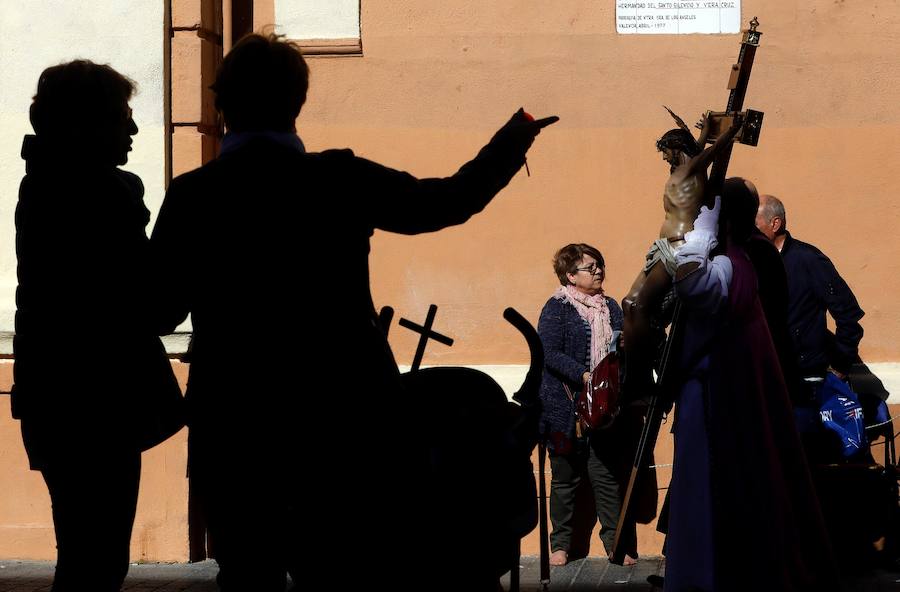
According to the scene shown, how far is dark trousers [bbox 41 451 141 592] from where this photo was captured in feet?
11.9

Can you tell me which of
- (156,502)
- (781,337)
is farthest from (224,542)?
(156,502)

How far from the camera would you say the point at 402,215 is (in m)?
3.12

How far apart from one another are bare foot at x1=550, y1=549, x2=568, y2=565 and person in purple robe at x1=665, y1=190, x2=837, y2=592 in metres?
2.27

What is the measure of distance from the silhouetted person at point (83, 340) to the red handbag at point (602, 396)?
8.18 feet

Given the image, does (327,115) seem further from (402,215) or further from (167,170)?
(402,215)

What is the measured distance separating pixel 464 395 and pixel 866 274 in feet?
14.5

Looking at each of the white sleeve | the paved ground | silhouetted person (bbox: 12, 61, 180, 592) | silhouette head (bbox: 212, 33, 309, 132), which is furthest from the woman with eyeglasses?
silhouette head (bbox: 212, 33, 309, 132)

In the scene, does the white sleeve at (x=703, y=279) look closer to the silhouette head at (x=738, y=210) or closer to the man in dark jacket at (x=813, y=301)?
the silhouette head at (x=738, y=210)

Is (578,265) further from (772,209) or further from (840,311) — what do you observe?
(840,311)

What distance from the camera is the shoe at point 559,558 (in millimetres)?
7164

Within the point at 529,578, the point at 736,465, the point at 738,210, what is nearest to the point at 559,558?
the point at 529,578

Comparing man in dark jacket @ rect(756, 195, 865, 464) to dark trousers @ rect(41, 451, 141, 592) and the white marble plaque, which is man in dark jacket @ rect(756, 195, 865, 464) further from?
dark trousers @ rect(41, 451, 141, 592)

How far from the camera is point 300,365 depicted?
10.1ft

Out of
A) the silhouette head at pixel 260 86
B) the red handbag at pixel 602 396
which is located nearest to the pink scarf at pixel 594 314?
the red handbag at pixel 602 396
